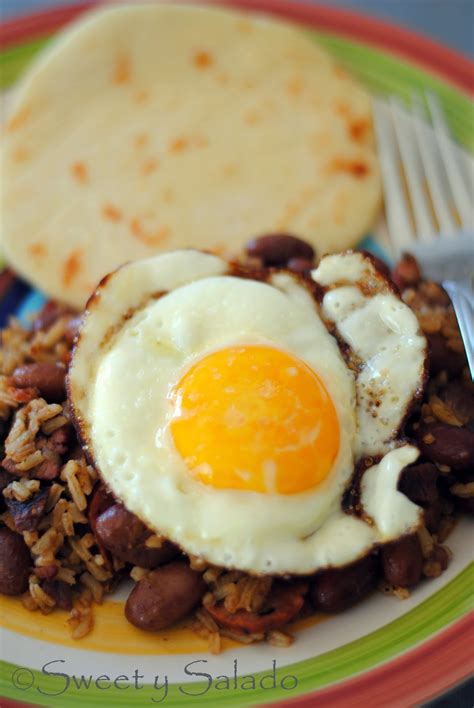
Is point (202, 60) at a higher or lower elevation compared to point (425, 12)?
higher

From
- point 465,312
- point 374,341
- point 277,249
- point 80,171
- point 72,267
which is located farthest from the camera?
point 80,171

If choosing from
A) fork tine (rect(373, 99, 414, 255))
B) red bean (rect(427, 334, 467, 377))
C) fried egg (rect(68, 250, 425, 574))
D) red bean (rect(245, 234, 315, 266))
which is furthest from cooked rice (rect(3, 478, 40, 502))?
fork tine (rect(373, 99, 414, 255))

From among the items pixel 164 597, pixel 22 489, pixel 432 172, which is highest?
pixel 22 489

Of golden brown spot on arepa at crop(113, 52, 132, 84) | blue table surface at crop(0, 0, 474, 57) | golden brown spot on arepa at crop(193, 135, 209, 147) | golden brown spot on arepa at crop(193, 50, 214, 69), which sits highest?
golden brown spot on arepa at crop(113, 52, 132, 84)

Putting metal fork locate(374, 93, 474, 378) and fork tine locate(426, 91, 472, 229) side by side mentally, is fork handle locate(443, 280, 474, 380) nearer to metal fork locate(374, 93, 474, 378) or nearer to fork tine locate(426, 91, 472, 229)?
metal fork locate(374, 93, 474, 378)

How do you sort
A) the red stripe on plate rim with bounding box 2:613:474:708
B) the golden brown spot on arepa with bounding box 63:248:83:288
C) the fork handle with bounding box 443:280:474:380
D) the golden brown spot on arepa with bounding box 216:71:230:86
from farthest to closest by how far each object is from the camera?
the golden brown spot on arepa with bounding box 216:71:230:86 → the golden brown spot on arepa with bounding box 63:248:83:288 → the fork handle with bounding box 443:280:474:380 → the red stripe on plate rim with bounding box 2:613:474:708

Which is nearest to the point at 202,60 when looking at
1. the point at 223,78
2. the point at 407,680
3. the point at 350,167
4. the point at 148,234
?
the point at 223,78

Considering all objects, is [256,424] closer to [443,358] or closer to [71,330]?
[443,358]
